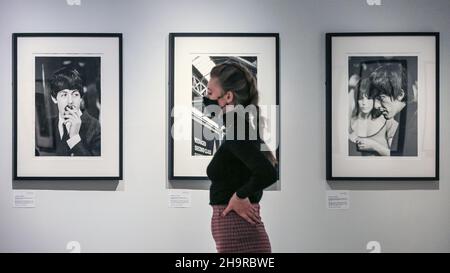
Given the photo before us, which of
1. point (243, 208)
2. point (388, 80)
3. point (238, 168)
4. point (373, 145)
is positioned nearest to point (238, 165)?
point (238, 168)

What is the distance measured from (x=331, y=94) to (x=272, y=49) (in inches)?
10.2

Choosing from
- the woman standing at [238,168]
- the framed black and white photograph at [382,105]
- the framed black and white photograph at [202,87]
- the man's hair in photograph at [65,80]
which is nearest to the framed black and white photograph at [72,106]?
the man's hair in photograph at [65,80]

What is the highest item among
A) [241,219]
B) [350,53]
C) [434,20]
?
[434,20]

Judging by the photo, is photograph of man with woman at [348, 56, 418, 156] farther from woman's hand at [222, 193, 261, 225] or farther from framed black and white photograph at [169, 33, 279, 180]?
woman's hand at [222, 193, 261, 225]

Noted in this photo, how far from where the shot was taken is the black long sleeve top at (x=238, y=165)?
1.47 meters

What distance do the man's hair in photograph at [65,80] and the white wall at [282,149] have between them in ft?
0.49

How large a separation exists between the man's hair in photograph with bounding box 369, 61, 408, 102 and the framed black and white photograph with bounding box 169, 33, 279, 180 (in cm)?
34

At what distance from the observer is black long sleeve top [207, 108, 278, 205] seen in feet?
4.82

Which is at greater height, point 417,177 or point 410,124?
point 410,124

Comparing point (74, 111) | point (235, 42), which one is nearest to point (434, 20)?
point (235, 42)

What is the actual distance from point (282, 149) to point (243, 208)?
0.25 metres

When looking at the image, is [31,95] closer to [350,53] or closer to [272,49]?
A: [272,49]

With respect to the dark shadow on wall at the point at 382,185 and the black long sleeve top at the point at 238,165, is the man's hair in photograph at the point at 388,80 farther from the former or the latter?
the black long sleeve top at the point at 238,165

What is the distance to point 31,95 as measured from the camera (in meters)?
1.49
